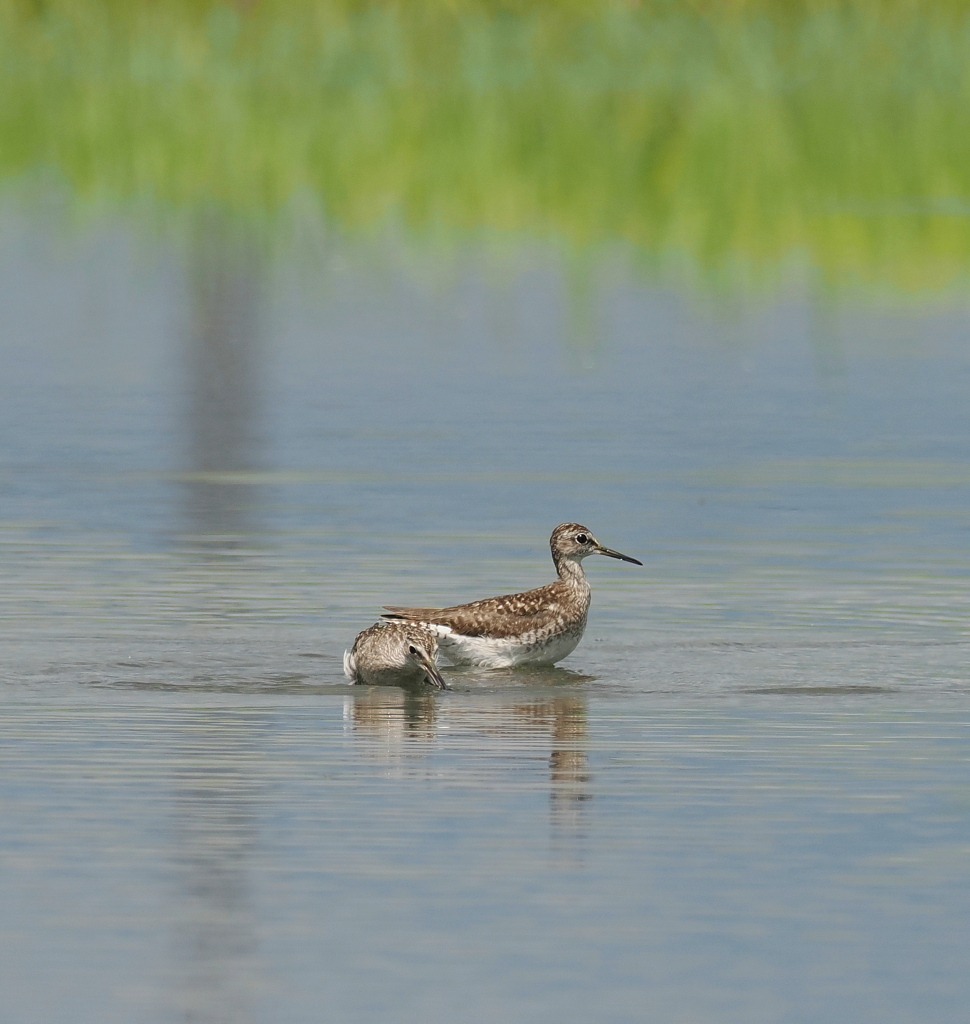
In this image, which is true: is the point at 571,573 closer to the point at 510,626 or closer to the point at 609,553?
the point at 609,553

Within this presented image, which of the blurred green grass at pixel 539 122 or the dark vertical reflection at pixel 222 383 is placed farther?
the blurred green grass at pixel 539 122

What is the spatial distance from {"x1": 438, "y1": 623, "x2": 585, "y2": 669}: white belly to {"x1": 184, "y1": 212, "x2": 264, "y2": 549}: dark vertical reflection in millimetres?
2471

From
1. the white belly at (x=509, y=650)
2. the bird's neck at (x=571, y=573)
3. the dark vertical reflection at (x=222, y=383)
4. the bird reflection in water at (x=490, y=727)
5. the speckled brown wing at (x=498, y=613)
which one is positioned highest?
the dark vertical reflection at (x=222, y=383)

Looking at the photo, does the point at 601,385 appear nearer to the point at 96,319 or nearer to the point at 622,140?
the point at 96,319

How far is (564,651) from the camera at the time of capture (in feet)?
43.0

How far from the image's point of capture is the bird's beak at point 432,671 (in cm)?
1236

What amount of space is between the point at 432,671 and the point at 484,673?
959 millimetres

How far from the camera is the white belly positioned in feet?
42.7

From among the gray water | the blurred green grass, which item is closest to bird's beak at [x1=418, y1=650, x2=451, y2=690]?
the gray water

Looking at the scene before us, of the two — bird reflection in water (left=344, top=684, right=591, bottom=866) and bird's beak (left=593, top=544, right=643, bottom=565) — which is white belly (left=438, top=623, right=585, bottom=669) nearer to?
bird reflection in water (left=344, top=684, right=591, bottom=866)

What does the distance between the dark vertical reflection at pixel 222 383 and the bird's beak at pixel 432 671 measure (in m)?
2.94

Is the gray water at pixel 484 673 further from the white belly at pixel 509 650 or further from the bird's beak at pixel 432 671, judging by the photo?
the bird's beak at pixel 432 671

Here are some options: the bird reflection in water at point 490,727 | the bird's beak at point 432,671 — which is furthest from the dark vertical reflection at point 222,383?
the bird reflection in water at point 490,727

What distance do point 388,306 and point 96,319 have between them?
2166 millimetres
